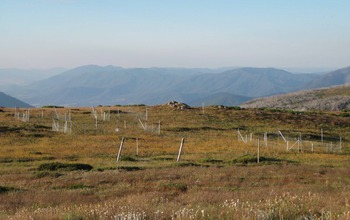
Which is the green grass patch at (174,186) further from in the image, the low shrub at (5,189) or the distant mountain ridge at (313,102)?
the distant mountain ridge at (313,102)

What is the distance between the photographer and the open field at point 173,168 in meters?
10.2

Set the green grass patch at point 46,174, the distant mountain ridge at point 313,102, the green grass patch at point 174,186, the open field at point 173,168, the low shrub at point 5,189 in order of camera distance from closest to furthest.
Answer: the open field at point 173,168
the low shrub at point 5,189
the green grass patch at point 174,186
the green grass patch at point 46,174
the distant mountain ridge at point 313,102

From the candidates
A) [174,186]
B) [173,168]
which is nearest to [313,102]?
[173,168]

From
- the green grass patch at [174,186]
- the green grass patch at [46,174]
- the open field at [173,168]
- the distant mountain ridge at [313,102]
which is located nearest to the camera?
the open field at [173,168]

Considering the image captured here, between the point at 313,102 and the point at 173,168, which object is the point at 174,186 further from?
the point at 313,102

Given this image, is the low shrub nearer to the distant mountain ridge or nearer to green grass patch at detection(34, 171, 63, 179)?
green grass patch at detection(34, 171, 63, 179)

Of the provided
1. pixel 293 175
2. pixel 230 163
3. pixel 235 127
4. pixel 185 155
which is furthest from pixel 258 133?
pixel 293 175

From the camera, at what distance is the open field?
10.2m

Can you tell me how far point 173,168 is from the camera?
2675cm

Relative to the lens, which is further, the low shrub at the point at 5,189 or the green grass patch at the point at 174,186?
Result: the green grass patch at the point at 174,186

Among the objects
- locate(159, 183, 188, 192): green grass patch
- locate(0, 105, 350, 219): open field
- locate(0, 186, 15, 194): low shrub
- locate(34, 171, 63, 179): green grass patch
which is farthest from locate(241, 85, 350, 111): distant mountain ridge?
locate(0, 186, 15, 194): low shrub

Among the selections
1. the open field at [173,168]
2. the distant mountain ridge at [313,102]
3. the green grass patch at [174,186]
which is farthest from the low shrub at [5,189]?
the distant mountain ridge at [313,102]

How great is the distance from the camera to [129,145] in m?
46.7

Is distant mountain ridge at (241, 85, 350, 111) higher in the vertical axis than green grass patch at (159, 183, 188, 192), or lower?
higher
